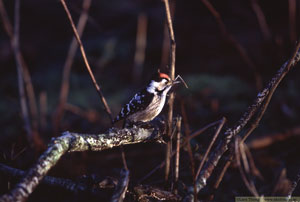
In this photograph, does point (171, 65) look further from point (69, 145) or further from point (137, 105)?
point (137, 105)

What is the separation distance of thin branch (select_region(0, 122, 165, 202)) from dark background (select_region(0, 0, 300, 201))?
745 mm

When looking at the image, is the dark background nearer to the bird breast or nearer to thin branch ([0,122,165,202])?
the bird breast

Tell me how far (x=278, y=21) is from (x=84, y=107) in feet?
18.1

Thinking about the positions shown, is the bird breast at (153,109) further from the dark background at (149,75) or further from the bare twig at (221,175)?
the bare twig at (221,175)

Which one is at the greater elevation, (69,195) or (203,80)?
(203,80)

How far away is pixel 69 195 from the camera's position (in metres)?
2.93

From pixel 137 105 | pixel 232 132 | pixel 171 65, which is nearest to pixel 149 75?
pixel 137 105

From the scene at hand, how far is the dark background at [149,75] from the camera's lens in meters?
4.58

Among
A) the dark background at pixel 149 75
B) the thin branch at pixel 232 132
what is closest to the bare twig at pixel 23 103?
the dark background at pixel 149 75

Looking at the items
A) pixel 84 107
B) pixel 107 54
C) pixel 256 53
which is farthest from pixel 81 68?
pixel 256 53

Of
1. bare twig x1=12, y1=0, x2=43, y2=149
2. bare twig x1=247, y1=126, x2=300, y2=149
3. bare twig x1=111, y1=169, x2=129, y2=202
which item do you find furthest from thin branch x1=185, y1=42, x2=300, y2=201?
bare twig x1=12, y1=0, x2=43, y2=149

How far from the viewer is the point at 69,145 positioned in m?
2.29

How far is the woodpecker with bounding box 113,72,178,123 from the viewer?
411 cm

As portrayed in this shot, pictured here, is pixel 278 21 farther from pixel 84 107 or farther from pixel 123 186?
pixel 123 186
